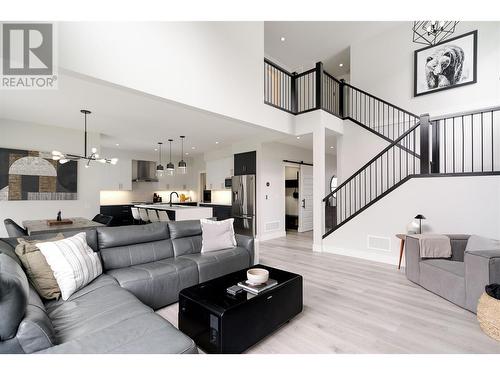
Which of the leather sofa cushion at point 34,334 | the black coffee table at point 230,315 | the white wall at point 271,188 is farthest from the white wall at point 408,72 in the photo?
the leather sofa cushion at point 34,334

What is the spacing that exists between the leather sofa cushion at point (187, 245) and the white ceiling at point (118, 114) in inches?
79.0

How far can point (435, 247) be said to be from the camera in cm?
312

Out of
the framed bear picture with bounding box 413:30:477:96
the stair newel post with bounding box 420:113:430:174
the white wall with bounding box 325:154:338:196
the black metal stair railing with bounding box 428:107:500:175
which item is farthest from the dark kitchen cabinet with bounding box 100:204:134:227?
the framed bear picture with bounding box 413:30:477:96

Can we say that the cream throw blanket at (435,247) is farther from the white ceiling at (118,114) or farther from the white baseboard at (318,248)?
the white ceiling at (118,114)

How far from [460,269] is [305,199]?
5.07 m

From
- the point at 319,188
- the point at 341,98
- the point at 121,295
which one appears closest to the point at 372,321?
the point at 121,295

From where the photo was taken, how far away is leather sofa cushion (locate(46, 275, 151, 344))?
1.52 m

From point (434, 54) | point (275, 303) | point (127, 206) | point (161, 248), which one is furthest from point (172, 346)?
point (127, 206)

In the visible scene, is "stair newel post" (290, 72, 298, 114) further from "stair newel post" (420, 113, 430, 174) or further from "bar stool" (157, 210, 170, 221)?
"bar stool" (157, 210, 170, 221)

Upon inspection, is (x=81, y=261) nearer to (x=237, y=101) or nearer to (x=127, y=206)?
(x=237, y=101)

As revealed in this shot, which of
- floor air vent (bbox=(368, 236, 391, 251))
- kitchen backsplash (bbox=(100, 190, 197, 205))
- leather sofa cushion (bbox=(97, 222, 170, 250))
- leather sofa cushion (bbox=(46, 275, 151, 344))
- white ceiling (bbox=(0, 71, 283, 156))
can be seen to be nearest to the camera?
leather sofa cushion (bbox=(46, 275, 151, 344))

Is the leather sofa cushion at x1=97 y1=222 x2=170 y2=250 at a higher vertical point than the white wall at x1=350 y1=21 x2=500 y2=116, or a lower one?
lower

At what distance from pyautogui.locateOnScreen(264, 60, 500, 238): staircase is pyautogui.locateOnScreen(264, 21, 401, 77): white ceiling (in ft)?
3.97

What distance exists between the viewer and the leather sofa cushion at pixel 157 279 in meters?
2.39
